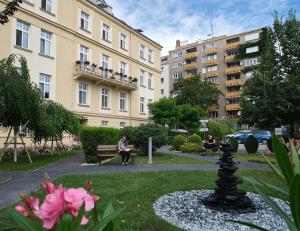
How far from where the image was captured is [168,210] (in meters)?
7.98

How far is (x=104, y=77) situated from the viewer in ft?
115

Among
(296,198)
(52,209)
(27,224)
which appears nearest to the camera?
(52,209)

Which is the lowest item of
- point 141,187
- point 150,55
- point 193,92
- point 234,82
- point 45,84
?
point 141,187

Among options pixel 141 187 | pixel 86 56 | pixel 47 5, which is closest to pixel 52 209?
pixel 141 187

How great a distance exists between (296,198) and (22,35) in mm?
27932

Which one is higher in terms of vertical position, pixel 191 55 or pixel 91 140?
pixel 191 55

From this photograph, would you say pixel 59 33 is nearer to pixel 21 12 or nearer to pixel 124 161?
pixel 21 12

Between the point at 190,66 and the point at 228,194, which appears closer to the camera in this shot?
the point at 228,194

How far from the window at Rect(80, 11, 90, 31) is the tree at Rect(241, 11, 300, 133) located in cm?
1697

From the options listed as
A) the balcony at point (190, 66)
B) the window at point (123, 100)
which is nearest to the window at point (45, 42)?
the window at point (123, 100)

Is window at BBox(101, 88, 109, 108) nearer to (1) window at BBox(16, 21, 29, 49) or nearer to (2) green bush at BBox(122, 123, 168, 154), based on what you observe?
(1) window at BBox(16, 21, 29, 49)

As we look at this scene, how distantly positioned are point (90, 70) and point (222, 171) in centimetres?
2627

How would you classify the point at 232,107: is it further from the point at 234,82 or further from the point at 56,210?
the point at 56,210

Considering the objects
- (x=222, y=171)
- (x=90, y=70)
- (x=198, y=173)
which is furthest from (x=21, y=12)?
(x=222, y=171)
